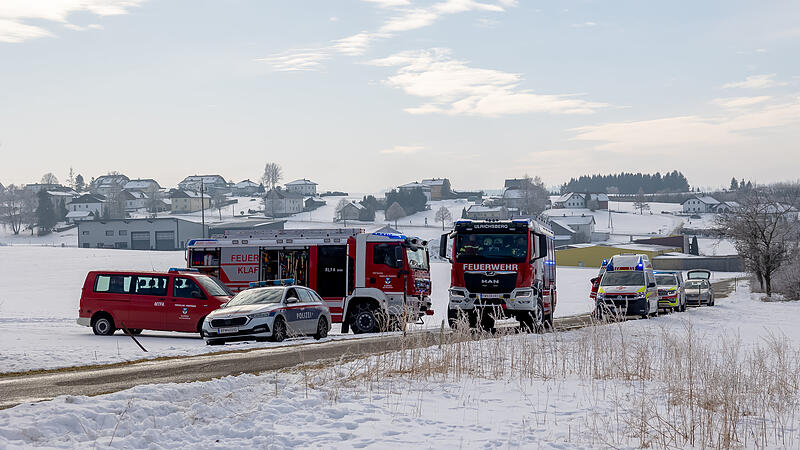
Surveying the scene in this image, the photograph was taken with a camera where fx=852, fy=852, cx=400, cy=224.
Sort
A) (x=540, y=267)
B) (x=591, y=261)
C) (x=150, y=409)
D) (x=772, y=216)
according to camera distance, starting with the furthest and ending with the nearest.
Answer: (x=591, y=261)
(x=772, y=216)
(x=540, y=267)
(x=150, y=409)

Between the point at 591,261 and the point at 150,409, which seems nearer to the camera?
the point at 150,409

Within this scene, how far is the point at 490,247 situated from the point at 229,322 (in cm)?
805

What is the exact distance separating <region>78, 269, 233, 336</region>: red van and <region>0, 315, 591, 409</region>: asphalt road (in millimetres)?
5524

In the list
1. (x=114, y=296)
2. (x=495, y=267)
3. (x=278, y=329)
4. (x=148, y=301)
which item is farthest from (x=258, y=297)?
(x=495, y=267)

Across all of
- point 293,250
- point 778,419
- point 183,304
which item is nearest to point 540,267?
point 293,250

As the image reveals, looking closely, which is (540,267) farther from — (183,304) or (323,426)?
(323,426)

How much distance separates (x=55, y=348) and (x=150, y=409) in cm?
1225

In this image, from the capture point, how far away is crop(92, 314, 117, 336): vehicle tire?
83.7 feet

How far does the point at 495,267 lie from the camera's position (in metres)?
25.0

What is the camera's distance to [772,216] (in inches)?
2739

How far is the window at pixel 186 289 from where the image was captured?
2506cm

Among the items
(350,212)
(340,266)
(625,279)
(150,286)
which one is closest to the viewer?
(150,286)

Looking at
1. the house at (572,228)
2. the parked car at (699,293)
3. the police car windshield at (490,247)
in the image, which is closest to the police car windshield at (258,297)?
the police car windshield at (490,247)

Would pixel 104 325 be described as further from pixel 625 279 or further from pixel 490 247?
pixel 625 279
